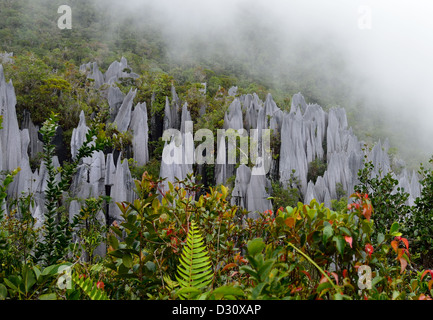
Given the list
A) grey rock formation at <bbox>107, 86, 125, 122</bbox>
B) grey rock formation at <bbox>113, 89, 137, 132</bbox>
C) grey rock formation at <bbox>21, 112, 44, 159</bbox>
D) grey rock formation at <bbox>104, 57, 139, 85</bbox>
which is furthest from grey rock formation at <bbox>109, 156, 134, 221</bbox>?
grey rock formation at <bbox>104, 57, 139, 85</bbox>

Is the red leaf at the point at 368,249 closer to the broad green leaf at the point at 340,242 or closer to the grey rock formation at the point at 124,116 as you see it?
the broad green leaf at the point at 340,242

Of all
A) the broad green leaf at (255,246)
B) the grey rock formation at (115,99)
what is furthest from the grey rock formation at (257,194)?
the broad green leaf at (255,246)

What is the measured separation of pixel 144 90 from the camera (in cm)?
1209

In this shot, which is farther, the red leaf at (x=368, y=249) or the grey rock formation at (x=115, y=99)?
the grey rock formation at (x=115, y=99)

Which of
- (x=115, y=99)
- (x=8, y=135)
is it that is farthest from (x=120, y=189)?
(x=115, y=99)

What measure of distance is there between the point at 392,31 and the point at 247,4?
10767 mm

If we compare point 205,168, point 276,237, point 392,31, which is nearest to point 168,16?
point 205,168

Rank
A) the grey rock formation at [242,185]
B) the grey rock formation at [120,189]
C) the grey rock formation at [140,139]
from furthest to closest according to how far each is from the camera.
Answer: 1. the grey rock formation at [140,139]
2. the grey rock formation at [242,185]
3. the grey rock formation at [120,189]

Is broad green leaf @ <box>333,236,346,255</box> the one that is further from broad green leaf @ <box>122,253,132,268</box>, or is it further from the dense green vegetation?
broad green leaf @ <box>122,253,132,268</box>

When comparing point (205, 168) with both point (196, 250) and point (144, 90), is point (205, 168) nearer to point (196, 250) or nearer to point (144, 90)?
point (144, 90)

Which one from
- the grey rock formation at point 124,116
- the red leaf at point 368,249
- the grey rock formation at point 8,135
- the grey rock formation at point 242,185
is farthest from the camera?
the grey rock formation at point 124,116

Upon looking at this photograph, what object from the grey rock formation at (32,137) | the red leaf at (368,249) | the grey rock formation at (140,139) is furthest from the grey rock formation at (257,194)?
the red leaf at (368,249)

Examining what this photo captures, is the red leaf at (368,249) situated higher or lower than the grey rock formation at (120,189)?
higher

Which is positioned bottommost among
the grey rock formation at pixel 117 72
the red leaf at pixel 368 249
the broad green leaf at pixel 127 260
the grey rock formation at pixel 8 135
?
the broad green leaf at pixel 127 260
